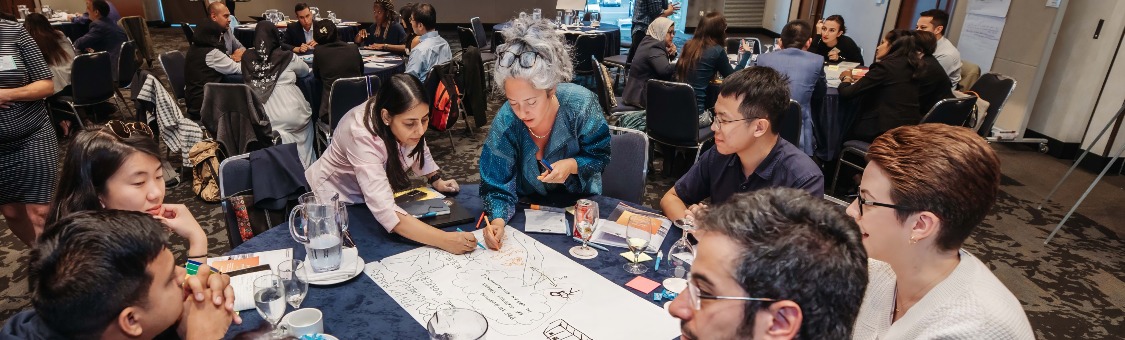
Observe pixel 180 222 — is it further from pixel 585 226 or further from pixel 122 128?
pixel 585 226

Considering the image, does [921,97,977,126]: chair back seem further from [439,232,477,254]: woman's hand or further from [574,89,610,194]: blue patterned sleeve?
[439,232,477,254]: woman's hand

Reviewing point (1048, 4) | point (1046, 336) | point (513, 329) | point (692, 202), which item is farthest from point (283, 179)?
point (1048, 4)

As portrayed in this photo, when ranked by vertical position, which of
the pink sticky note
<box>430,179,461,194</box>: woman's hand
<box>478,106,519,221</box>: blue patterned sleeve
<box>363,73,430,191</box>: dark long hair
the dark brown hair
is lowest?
<box>430,179,461,194</box>: woman's hand

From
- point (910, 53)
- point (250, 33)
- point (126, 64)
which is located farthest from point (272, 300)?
point (250, 33)

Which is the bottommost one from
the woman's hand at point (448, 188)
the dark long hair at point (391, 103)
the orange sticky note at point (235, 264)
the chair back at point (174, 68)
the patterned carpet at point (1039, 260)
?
the patterned carpet at point (1039, 260)

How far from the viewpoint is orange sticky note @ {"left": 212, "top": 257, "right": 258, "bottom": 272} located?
5.44 feet

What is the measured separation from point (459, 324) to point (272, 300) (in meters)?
0.41

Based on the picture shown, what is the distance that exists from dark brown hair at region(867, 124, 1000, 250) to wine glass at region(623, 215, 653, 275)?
699mm

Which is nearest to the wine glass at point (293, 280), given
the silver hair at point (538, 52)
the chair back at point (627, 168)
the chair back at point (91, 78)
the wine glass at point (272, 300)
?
the wine glass at point (272, 300)

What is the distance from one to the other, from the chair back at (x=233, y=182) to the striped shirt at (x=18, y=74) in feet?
4.10

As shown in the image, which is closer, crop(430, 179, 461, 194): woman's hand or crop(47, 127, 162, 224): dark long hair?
crop(47, 127, 162, 224): dark long hair

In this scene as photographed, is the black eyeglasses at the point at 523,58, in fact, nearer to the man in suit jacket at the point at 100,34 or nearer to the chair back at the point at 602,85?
the chair back at the point at 602,85

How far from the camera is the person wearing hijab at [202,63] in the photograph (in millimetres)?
4715

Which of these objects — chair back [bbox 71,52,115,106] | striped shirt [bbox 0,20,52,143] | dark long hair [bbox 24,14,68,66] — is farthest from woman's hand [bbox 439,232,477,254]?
dark long hair [bbox 24,14,68,66]
